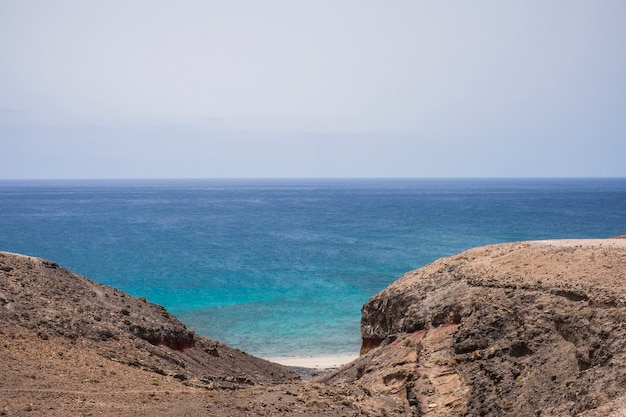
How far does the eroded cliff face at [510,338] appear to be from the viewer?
16969 mm

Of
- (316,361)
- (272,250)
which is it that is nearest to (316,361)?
(316,361)

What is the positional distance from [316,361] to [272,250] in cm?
5237

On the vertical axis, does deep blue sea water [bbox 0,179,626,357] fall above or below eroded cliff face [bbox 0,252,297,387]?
below

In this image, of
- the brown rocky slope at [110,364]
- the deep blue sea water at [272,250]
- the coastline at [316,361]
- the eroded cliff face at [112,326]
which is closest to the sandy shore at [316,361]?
the coastline at [316,361]

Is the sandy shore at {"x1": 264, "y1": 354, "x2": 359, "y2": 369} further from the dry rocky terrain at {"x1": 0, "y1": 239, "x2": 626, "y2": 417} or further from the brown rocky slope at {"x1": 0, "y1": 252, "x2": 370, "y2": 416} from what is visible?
the dry rocky terrain at {"x1": 0, "y1": 239, "x2": 626, "y2": 417}

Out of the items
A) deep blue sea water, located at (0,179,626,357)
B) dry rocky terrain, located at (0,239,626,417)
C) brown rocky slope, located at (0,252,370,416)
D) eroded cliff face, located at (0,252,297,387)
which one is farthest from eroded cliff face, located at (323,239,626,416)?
deep blue sea water, located at (0,179,626,357)

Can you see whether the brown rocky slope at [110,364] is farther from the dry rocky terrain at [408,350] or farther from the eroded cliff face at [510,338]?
the eroded cliff face at [510,338]

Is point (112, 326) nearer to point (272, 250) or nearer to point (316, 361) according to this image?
point (316, 361)

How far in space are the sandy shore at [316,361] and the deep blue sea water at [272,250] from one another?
163cm

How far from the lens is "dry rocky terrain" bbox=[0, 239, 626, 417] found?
1714 cm

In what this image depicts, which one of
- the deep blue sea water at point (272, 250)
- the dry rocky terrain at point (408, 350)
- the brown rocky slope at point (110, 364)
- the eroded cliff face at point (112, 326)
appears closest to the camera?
the dry rocky terrain at point (408, 350)

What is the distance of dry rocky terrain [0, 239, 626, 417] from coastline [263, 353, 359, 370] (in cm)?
1016

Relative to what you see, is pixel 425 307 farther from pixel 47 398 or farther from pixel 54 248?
pixel 54 248

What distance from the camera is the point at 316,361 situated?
40.4 metres
